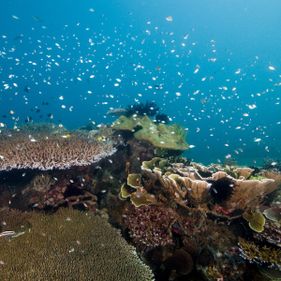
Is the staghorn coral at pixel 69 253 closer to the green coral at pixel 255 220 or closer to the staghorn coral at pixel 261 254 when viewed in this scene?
the staghorn coral at pixel 261 254

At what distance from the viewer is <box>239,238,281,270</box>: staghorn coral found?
5.93 meters

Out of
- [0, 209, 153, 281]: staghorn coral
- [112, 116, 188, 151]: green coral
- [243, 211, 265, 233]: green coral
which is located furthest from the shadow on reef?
[112, 116, 188, 151]: green coral

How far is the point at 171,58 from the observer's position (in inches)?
5940

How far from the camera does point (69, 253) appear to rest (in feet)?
20.4

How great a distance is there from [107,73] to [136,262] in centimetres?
17216

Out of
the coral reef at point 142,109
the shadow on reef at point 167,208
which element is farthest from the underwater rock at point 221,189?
the coral reef at point 142,109

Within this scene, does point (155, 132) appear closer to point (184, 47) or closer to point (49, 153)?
point (49, 153)

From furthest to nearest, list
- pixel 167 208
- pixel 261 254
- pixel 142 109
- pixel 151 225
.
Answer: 1. pixel 142 109
2. pixel 167 208
3. pixel 151 225
4. pixel 261 254

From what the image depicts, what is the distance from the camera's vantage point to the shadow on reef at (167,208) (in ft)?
21.0

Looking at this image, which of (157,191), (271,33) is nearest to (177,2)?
(271,33)

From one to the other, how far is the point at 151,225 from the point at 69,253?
6.24 ft

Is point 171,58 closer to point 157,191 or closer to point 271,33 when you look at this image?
point 271,33

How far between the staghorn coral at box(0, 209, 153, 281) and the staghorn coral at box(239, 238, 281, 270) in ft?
6.57

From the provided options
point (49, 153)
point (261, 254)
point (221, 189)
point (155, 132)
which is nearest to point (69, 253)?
point (49, 153)
